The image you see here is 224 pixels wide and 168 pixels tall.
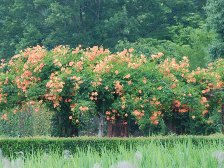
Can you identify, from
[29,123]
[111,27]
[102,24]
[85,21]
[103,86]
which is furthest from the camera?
[85,21]

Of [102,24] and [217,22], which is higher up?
[102,24]

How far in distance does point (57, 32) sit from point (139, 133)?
11.0 m

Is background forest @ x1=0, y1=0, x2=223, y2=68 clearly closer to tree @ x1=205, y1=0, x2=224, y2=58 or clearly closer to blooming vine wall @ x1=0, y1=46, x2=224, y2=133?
tree @ x1=205, y1=0, x2=224, y2=58

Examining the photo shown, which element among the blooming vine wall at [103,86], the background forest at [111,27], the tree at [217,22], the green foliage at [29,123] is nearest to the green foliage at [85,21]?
the background forest at [111,27]

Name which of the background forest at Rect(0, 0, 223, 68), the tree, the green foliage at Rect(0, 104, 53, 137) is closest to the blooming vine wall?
the green foliage at Rect(0, 104, 53, 137)

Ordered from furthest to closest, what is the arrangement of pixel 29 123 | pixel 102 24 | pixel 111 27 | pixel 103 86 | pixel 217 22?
pixel 102 24 < pixel 111 27 < pixel 217 22 < pixel 29 123 < pixel 103 86

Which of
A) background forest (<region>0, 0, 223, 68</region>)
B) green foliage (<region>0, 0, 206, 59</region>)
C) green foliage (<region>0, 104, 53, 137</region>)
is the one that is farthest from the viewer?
green foliage (<region>0, 0, 206, 59</region>)

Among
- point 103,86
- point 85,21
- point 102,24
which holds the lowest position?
point 103,86

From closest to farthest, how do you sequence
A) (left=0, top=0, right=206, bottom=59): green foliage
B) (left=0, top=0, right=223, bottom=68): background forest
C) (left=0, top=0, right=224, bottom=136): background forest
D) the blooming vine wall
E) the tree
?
the blooming vine wall → the tree → (left=0, top=0, right=224, bottom=136): background forest → (left=0, top=0, right=223, bottom=68): background forest → (left=0, top=0, right=206, bottom=59): green foliage

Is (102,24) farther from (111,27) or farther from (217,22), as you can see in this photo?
(217,22)

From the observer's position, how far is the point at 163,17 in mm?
31781

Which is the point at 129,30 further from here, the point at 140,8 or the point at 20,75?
the point at 20,75

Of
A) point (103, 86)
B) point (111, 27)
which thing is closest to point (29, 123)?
point (103, 86)

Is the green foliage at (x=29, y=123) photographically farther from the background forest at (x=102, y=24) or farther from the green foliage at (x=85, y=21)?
the green foliage at (x=85, y=21)
